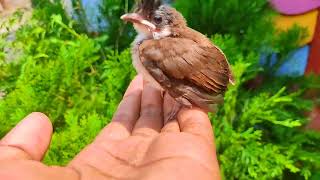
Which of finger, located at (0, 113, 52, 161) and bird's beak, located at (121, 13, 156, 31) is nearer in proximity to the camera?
finger, located at (0, 113, 52, 161)

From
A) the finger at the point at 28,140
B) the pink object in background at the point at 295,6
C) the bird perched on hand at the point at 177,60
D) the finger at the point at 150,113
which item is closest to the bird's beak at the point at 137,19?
the bird perched on hand at the point at 177,60

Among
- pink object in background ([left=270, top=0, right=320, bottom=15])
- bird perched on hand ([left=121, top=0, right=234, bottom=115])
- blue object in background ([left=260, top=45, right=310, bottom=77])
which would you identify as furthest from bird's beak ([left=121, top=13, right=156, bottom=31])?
pink object in background ([left=270, top=0, right=320, bottom=15])

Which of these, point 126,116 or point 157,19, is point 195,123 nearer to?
point 126,116

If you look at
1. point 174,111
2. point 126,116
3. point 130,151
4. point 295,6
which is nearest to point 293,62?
point 295,6

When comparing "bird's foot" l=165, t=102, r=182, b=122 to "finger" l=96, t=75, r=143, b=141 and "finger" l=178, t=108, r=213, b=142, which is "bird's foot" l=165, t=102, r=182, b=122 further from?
"finger" l=96, t=75, r=143, b=141

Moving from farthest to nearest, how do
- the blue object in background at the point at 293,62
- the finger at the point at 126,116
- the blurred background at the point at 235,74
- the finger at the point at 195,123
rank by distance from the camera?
1. the blue object in background at the point at 293,62
2. the blurred background at the point at 235,74
3. the finger at the point at 126,116
4. the finger at the point at 195,123

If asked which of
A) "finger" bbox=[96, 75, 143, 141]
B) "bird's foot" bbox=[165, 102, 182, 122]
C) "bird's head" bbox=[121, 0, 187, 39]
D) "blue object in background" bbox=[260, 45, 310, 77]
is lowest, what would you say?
"blue object in background" bbox=[260, 45, 310, 77]

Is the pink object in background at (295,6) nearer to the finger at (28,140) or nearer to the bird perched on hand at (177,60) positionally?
the bird perched on hand at (177,60)

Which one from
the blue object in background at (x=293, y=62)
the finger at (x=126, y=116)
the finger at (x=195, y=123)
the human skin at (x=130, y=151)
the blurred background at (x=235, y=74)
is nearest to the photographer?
the human skin at (x=130, y=151)
